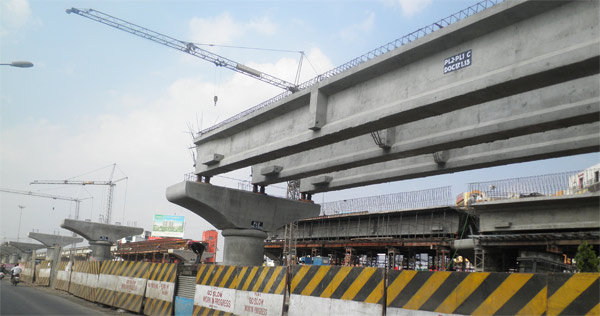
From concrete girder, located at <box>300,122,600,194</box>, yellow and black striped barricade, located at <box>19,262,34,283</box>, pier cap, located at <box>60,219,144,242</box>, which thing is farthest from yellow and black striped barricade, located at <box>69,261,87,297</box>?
pier cap, located at <box>60,219,144,242</box>

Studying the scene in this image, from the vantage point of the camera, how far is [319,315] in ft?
32.6

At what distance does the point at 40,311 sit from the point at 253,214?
10.3 metres

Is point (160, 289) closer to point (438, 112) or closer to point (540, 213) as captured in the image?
point (438, 112)

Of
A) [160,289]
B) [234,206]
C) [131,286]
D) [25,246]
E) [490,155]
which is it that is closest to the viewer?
[160,289]

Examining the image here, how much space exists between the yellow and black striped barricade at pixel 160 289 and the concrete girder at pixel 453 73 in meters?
5.75

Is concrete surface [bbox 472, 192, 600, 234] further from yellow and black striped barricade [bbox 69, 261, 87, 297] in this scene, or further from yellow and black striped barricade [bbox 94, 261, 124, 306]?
yellow and black striped barricade [bbox 69, 261, 87, 297]

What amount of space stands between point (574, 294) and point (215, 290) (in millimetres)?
9253

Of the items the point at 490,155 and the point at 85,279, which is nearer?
the point at 490,155

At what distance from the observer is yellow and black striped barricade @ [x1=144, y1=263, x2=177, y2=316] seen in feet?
48.8

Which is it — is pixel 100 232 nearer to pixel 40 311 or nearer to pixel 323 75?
pixel 40 311

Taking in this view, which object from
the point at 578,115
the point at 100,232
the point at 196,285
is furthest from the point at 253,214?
the point at 100,232

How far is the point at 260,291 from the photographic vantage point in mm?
11555

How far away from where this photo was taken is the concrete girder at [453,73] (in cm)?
946

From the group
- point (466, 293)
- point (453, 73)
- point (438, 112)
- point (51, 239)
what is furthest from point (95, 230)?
point (466, 293)
